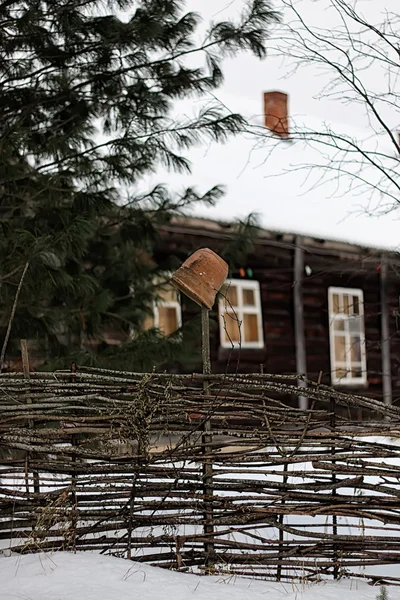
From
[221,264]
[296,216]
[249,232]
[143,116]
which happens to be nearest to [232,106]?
[296,216]

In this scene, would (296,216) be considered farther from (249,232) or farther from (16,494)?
(16,494)

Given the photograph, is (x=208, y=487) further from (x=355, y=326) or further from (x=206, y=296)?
(x=355, y=326)

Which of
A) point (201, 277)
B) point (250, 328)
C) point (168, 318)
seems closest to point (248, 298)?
point (250, 328)

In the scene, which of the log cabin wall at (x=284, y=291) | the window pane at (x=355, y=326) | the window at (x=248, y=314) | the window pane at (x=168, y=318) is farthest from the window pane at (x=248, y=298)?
the window pane at (x=355, y=326)

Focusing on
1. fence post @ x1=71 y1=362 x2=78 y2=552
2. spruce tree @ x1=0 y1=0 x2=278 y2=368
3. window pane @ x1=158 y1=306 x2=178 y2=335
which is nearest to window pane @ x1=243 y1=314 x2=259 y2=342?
window pane @ x1=158 y1=306 x2=178 y2=335

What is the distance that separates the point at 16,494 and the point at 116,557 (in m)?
0.65

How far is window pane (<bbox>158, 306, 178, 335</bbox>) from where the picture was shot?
12664mm

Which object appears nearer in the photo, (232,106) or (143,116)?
(143,116)

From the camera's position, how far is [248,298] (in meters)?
14.2

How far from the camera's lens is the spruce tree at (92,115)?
7328 mm

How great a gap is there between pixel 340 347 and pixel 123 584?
1192cm

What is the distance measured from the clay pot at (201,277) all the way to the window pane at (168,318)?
23.9 ft

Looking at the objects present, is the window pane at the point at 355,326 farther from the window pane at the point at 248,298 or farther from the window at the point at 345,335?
the window pane at the point at 248,298

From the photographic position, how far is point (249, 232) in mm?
9156
